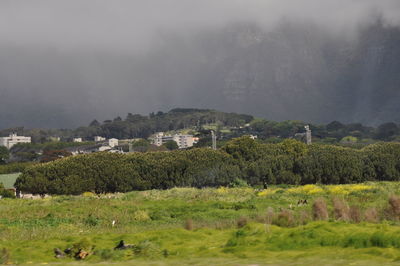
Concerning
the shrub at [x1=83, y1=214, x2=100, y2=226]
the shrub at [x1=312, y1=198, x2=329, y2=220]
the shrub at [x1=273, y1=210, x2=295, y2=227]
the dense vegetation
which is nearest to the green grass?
the dense vegetation

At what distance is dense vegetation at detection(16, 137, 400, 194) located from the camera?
8262cm

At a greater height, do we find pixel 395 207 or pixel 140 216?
A: pixel 395 207

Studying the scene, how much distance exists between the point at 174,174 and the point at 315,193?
36.1 m

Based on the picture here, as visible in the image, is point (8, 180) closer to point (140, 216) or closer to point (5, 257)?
point (140, 216)

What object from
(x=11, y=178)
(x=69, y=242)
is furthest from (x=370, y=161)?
(x=11, y=178)

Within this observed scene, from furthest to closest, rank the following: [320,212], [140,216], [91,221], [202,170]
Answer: [202,170] < [140,216] < [91,221] < [320,212]

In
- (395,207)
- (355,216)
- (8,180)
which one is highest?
(395,207)

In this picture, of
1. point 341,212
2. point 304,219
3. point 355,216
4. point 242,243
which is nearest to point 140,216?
point 304,219

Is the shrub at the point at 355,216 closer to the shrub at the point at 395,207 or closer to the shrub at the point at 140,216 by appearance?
the shrub at the point at 395,207

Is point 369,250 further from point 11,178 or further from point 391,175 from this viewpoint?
point 11,178

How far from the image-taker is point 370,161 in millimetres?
86125

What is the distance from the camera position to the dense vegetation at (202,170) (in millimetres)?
82625

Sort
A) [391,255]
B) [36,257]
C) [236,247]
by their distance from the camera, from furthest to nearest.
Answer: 1. [36,257]
2. [236,247]
3. [391,255]

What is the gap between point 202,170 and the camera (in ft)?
286
